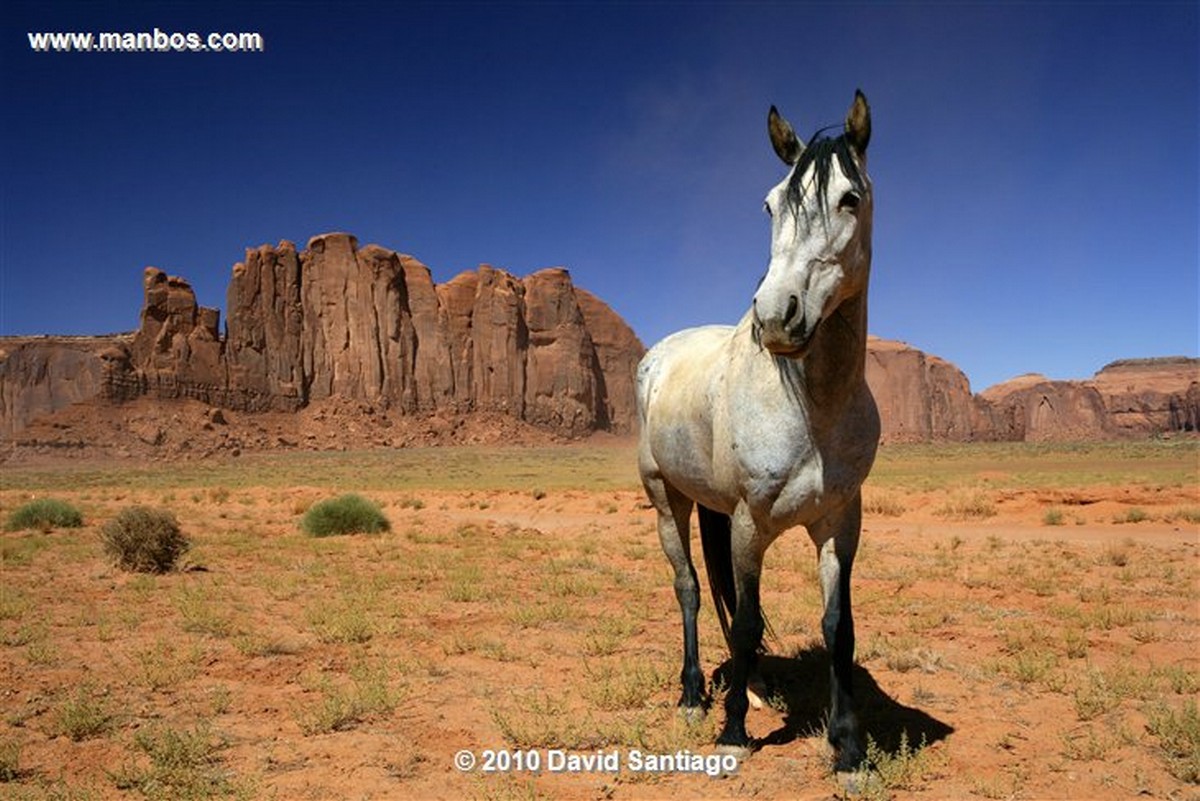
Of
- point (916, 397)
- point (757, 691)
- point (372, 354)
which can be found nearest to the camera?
point (757, 691)

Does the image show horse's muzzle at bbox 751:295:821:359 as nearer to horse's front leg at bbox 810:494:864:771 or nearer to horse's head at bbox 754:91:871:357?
horse's head at bbox 754:91:871:357

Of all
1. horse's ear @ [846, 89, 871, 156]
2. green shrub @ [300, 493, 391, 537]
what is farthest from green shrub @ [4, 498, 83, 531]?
horse's ear @ [846, 89, 871, 156]

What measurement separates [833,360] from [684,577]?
2.20 meters

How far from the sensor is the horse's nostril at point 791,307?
2.95m

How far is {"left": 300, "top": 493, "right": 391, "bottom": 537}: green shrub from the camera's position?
15594mm

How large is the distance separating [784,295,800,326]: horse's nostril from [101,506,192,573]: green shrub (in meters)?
11.4

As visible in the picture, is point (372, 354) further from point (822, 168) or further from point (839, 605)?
point (822, 168)

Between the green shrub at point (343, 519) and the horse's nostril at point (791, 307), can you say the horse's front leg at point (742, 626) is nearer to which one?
the horse's nostril at point (791, 307)

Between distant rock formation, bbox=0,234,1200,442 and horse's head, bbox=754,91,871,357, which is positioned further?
distant rock formation, bbox=0,234,1200,442

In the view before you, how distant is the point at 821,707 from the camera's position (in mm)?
4801

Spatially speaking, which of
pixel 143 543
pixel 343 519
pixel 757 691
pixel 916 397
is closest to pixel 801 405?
pixel 757 691

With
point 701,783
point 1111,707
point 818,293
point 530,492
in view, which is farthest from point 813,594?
point 530,492

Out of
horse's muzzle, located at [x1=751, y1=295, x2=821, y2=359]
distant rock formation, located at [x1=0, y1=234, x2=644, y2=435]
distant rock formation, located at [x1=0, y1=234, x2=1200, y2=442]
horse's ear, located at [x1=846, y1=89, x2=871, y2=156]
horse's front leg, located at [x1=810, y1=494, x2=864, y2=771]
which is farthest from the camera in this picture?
distant rock formation, located at [x1=0, y1=234, x2=1200, y2=442]

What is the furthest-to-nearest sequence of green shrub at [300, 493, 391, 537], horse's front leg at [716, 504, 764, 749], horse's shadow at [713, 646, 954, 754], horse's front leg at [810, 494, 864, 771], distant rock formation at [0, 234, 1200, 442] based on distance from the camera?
1. distant rock formation at [0, 234, 1200, 442]
2. green shrub at [300, 493, 391, 537]
3. horse's shadow at [713, 646, 954, 754]
4. horse's front leg at [810, 494, 864, 771]
5. horse's front leg at [716, 504, 764, 749]
